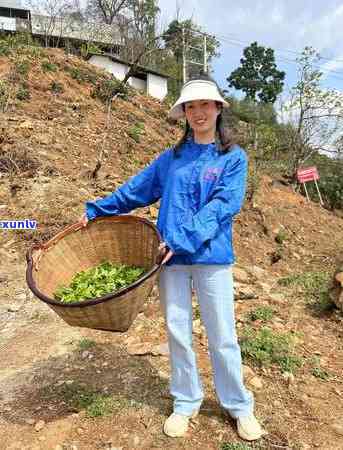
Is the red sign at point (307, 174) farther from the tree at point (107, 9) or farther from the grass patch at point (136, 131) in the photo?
the tree at point (107, 9)

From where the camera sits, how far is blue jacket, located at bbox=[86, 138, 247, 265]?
1.94 meters

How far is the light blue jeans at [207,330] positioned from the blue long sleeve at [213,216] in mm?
194

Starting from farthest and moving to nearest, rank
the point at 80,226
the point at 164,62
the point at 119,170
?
the point at 164,62 < the point at 119,170 < the point at 80,226

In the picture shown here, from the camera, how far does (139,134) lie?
10078mm

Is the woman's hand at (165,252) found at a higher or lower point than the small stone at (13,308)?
higher

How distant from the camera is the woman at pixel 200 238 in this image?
2.00 m

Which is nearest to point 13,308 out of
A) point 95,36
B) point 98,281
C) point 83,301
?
point 98,281

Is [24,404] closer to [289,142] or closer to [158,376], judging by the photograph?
[158,376]

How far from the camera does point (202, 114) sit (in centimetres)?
205

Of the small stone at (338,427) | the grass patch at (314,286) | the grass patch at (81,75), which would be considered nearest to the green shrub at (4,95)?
the grass patch at (81,75)

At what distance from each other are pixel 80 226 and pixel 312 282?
3.33 metres

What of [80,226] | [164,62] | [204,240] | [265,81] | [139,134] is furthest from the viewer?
[265,81]

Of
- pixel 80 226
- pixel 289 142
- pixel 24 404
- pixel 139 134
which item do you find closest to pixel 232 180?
pixel 80 226

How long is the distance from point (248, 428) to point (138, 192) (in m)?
1.33
